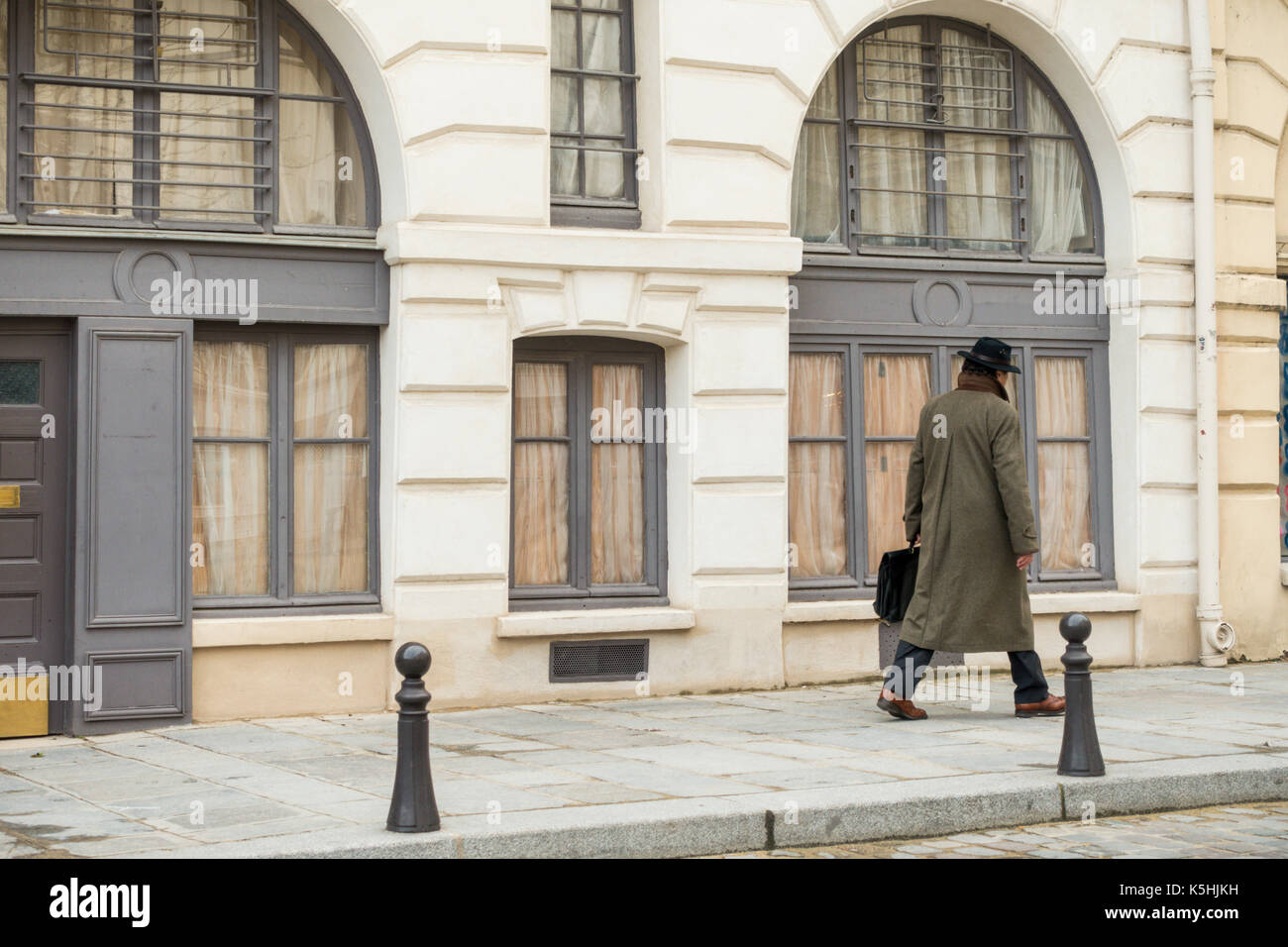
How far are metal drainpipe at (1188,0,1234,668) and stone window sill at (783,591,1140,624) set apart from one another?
1.89 ft

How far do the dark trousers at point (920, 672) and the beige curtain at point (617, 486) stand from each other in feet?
6.80

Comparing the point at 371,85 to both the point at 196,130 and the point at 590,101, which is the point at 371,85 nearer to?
the point at 196,130

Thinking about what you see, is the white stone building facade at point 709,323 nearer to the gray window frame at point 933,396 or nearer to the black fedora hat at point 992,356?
the gray window frame at point 933,396

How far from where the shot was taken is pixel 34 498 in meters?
9.62

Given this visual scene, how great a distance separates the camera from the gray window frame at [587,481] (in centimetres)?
1084

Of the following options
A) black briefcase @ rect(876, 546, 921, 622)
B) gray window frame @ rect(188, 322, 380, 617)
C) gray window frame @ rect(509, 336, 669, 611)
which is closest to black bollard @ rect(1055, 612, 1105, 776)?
black briefcase @ rect(876, 546, 921, 622)

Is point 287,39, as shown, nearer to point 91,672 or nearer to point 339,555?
point 339,555

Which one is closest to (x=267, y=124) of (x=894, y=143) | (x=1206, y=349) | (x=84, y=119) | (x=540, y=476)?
(x=84, y=119)

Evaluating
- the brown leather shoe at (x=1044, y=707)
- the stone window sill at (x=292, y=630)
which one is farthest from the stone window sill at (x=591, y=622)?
the brown leather shoe at (x=1044, y=707)

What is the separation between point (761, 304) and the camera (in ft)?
36.2

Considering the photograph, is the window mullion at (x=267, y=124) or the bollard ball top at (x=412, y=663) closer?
the bollard ball top at (x=412, y=663)

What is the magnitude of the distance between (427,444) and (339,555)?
913mm

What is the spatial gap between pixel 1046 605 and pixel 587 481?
342 cm

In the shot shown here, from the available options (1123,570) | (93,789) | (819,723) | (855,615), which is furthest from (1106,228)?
(93,789)
